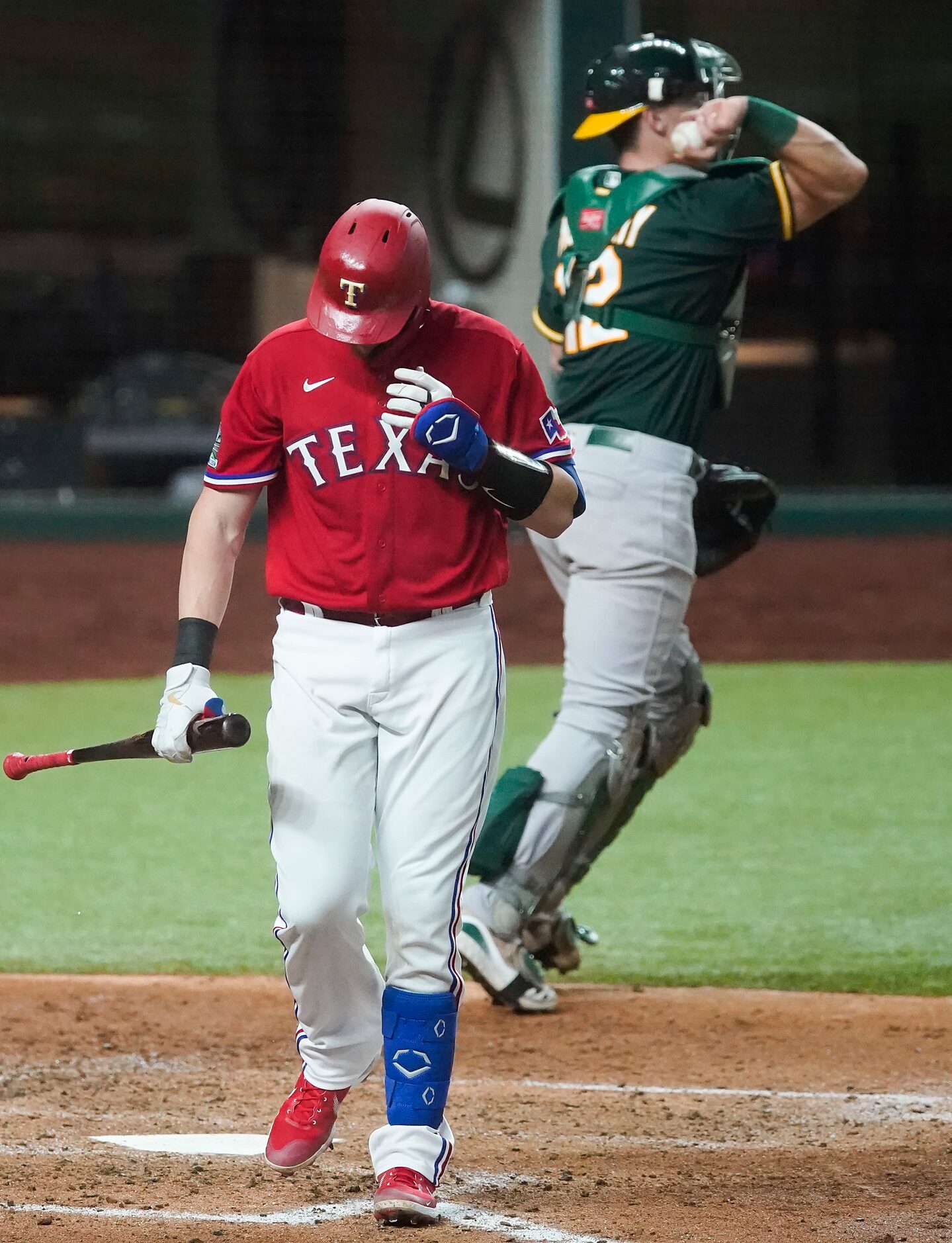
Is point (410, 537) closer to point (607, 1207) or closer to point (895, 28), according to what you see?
point (607, 1207)

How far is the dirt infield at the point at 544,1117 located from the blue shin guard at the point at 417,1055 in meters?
0.16

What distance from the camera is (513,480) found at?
2.71 metres

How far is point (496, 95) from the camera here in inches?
485

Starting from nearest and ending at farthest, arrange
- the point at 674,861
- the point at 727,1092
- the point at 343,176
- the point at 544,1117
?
the point at 544,1117 < the point at 727,1092 < the point at 674,861 < the point at 343,176

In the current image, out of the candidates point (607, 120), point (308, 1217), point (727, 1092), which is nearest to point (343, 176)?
point (607, 120)

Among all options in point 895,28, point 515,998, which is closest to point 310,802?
point 515,998

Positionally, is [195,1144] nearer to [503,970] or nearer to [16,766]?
[16,766]

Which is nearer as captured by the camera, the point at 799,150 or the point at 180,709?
the point at 180,709

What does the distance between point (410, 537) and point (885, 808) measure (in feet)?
11.5

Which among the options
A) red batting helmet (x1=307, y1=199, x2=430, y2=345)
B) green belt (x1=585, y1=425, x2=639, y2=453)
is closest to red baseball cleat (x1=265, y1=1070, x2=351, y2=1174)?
red batting helmet (x1=307, y1=199, x2=430, y2=345)

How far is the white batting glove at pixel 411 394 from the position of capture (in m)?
2.66

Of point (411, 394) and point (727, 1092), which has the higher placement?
point (411, 394)

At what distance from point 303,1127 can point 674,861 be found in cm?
253

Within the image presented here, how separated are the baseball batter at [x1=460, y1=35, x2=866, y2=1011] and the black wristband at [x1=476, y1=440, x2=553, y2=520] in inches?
44.1
